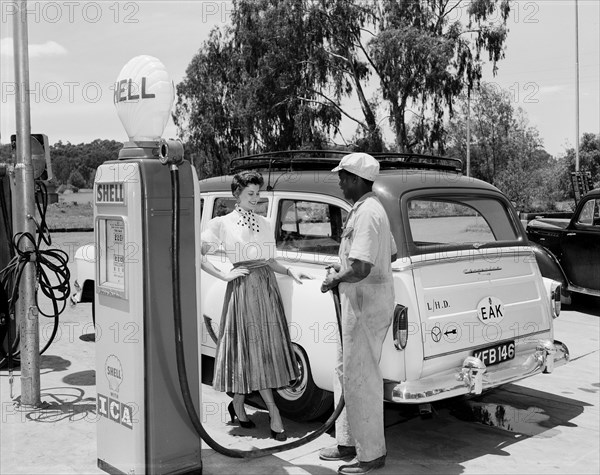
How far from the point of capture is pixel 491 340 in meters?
4.83

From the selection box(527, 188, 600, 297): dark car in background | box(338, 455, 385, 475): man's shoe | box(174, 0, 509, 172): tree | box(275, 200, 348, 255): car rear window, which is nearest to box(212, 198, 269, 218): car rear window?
box(275, 200, 348, 255): car rear window

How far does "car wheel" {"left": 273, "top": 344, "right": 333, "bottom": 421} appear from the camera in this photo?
492 centimetres

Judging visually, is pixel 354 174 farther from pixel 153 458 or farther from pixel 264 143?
pixel 264 143

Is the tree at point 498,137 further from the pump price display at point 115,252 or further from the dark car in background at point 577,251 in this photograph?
the pump price display at point 115,252

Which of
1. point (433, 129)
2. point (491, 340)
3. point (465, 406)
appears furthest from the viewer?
point (433, 129)

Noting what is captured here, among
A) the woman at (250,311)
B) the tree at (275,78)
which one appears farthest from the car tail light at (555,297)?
the tree at (275,78)

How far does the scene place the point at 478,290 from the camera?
4.80m

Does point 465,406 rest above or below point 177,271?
below

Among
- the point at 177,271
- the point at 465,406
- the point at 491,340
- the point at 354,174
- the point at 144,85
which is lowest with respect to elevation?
the point at 465,406

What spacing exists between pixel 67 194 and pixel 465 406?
156 ft

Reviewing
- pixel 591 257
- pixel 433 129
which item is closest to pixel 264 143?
pixel 433 129

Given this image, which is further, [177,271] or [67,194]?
[67,194]

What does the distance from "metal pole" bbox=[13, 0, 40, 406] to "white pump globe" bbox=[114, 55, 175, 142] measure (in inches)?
60.9

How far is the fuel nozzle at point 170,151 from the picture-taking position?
12.7 feet
